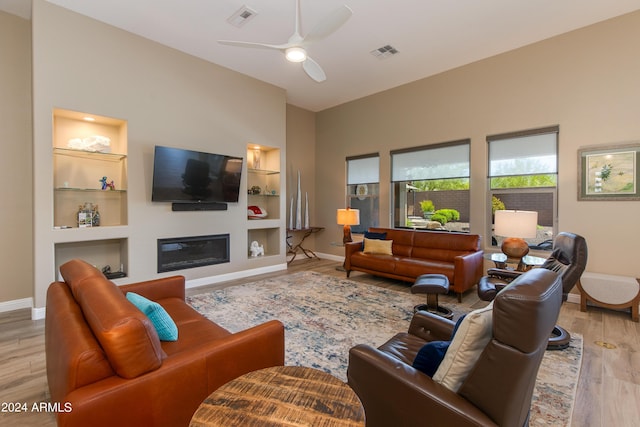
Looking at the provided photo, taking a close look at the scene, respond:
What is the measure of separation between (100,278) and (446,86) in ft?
18.4

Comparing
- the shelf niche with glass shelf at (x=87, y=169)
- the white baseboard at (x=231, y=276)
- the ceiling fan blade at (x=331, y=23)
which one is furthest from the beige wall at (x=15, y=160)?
the ceiling fan blade at (x=331, y=23)

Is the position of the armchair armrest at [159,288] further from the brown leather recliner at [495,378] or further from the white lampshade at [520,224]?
the white lampshade at [520,224]

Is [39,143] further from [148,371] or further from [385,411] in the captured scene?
[385,411]

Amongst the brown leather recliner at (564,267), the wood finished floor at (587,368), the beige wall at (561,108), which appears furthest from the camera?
the beige wall at (561,108)

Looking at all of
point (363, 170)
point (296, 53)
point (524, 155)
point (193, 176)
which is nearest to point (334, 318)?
point (296, 53)

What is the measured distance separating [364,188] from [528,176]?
10.0 feet

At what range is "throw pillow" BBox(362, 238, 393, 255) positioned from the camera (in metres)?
5.16

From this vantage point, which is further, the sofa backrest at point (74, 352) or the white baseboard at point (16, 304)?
the white baseboard at point (16, 304)

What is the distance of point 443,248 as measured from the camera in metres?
4.90

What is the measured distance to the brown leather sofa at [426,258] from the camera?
4.10 metres

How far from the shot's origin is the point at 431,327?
1.91 meters

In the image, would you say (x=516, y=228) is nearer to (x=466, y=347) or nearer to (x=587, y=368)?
(x=587, y=368)

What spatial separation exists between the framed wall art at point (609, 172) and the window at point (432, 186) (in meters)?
1.52

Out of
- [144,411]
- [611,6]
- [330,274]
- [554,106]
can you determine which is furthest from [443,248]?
[144,411]
